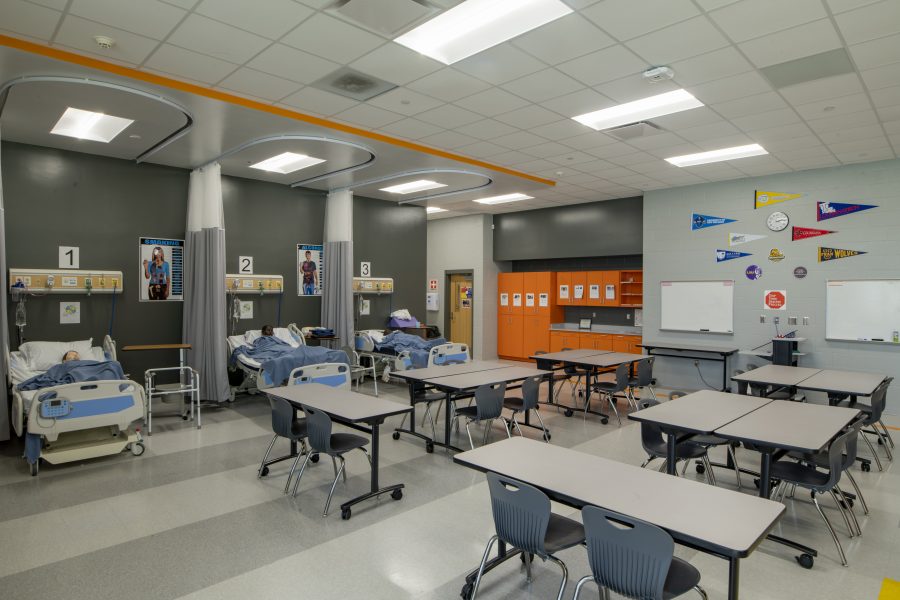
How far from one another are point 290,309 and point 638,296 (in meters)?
6.49

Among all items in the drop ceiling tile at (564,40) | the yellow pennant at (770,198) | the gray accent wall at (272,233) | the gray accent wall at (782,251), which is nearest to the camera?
the drop ceiling tile at (564,40)

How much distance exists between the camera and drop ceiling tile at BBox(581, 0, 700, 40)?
3.18 m

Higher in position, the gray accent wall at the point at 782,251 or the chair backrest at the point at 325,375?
the gray accent wall at the point at 782,251

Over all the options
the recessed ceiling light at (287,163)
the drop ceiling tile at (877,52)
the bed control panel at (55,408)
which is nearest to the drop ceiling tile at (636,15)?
the drop ceiling tile at (877,52)

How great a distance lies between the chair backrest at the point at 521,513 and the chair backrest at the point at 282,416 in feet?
6.98

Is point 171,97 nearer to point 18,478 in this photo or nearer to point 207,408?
point 18,478

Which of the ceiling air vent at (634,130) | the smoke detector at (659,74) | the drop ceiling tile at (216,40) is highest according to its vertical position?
the drop ceiling tile at (216,40)

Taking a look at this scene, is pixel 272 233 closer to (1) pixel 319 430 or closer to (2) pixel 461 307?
(1) pixel 319 430

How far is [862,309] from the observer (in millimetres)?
6777

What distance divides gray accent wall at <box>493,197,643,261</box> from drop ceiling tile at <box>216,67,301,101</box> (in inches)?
272

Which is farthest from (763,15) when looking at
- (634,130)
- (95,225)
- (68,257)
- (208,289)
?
(68,257)

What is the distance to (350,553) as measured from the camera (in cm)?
310

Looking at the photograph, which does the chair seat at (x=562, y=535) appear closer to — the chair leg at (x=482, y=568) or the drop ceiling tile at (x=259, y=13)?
the chair leg at (x=482, y=568)

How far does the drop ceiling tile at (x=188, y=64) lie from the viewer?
12.6ft
